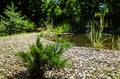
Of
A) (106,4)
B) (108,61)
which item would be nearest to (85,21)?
(106,4)

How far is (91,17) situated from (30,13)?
14.4 ft

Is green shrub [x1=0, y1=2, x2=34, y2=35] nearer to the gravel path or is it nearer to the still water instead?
the still water

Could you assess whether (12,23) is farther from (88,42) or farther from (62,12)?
(62,12)

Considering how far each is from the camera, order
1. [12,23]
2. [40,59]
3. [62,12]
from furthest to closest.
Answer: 1. [62,12]
2. [12,23]
3. [40,59]

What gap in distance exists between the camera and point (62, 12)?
18.0 metres

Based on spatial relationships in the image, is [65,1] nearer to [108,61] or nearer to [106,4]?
[106,4]

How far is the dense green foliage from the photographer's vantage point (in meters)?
17.0

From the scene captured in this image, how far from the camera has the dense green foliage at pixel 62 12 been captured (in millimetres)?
17039

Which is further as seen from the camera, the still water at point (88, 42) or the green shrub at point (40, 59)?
the still water at point (88, 42)

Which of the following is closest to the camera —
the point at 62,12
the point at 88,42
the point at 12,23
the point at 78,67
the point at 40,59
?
the point at 40,59

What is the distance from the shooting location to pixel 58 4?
1844 cm

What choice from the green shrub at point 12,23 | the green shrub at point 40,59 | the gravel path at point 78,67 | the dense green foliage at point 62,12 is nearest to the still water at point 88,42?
the gravel path at point 78,67

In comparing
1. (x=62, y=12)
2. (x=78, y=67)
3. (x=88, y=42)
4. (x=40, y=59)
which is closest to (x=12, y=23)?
(x=88, y=42)

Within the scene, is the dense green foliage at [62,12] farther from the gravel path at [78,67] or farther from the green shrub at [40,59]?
the green shrub at [40,59]
